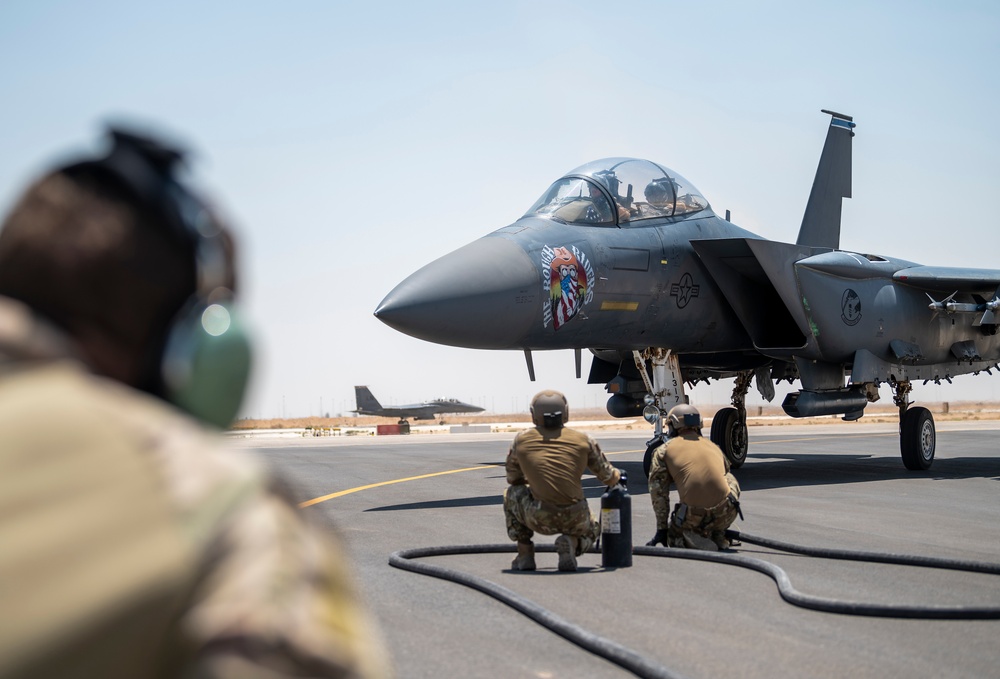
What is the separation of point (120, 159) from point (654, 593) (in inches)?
235

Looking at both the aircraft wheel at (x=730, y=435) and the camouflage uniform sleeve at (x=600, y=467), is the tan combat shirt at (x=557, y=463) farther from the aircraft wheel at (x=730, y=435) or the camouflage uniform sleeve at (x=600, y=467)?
the aircraft wheel at (x=730, y=435)

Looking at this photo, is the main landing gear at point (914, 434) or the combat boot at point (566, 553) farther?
the main landing gear at point (914, 434)

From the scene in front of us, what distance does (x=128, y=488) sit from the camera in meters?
0.98

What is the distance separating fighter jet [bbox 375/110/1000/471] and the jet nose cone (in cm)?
2

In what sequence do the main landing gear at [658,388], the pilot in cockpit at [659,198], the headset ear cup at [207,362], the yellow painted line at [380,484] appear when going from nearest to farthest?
the headset ear cup at [207,362]
the yellow painted line at [380,484]
the main landing gear at [658,388]
the pilot in cockpit at [659,198]

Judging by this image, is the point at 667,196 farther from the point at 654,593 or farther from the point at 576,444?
the point at 654,593

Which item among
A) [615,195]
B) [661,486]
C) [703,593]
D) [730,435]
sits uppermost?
[615,195]

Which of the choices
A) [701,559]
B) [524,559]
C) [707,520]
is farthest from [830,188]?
[524,559]

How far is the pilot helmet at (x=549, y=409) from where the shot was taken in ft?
25.4

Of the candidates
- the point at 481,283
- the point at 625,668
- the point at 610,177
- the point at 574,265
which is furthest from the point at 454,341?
the point at 625,668

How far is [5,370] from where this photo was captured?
1.00 metres

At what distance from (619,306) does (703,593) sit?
22.2 ft

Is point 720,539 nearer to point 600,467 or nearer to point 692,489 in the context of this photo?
point 692,489

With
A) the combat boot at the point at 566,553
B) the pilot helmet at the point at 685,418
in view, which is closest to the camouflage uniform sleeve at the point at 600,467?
the combat boot at the point at 566,553
